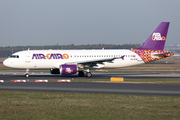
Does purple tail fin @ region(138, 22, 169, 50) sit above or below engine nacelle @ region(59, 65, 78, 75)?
above

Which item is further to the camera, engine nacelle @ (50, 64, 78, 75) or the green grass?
engine nacelle @ (50, 64, 78, 75)

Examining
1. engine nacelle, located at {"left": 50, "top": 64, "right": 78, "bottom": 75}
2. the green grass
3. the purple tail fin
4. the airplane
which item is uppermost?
the purple tail fin

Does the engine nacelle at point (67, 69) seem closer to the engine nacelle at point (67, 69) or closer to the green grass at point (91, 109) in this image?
the engine nacelle at point (67, 69)

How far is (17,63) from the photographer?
39.2m

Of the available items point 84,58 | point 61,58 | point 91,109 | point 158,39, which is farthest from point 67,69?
point 91,109

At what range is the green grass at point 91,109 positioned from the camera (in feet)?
40.2

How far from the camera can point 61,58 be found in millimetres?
39531

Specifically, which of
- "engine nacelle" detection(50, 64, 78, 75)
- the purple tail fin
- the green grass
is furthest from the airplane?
the green grass

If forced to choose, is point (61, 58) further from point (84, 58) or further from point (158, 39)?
point (158, 39)

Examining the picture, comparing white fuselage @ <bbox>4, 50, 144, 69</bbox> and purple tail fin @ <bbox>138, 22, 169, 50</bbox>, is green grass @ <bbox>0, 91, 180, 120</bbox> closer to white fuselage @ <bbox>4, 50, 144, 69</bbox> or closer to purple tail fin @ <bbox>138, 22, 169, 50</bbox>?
white fuselage @ <bbox>4, 50, 144, 69</bbox>

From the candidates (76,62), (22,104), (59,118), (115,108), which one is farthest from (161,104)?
(76,62)

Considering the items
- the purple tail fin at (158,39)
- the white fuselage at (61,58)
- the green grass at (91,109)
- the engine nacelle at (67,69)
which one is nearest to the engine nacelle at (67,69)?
the engine nacelle at (67,69)

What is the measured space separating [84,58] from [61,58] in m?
3.55

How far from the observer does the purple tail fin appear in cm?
4200
